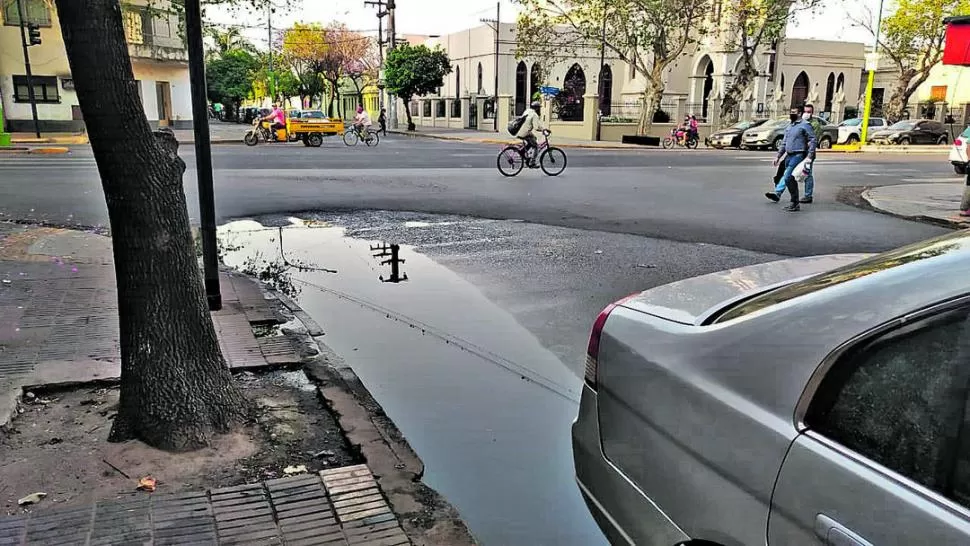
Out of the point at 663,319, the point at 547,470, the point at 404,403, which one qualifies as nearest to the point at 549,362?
the point at 404,403

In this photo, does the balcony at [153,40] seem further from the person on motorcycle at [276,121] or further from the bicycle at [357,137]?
the bicycle at [357,137]

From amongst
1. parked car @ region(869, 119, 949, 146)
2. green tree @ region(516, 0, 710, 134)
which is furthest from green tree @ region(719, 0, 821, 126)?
parked car @ region(869, 119, 949, 146)

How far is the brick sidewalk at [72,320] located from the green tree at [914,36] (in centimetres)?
4093

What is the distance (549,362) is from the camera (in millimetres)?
5367

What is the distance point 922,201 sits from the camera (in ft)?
46.5

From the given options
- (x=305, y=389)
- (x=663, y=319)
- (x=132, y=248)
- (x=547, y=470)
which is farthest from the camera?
(x=305, y=389)

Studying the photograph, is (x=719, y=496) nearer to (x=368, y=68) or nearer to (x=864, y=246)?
(x=864, y=246)

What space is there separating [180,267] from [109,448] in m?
0.93

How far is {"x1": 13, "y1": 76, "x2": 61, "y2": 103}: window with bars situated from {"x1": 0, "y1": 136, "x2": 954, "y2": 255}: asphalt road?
13.3 metres

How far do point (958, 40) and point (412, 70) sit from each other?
35.5 meters

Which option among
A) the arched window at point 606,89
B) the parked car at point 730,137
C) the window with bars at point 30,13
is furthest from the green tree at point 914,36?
the window with bars at point 30,13

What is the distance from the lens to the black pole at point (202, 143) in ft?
17.5

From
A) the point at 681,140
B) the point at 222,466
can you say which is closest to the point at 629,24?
the point at 681,140

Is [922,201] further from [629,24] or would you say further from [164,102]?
[164,102]
